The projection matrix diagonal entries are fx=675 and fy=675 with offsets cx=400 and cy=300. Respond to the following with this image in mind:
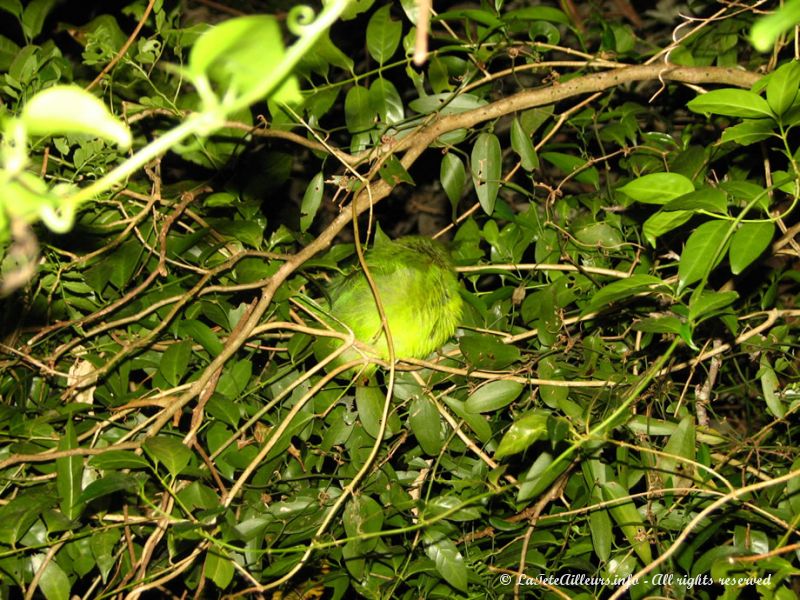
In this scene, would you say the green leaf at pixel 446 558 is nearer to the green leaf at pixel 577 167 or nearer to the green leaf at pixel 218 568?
the green leaf at pixel 218 568

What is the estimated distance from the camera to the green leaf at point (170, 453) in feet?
4.04

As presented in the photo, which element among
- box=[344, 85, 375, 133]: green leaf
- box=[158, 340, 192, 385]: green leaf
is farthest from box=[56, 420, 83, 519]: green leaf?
box=[344, 85, 375, 133]: green leaf

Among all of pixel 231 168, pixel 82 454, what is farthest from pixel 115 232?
pixel 82 454

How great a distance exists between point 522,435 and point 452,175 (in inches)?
26.2

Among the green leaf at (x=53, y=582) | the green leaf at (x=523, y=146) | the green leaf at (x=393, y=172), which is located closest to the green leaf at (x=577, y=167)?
the green leaf at (x=523, y=146)

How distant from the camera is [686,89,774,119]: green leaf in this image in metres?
1.08

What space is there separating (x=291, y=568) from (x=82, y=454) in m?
0.47

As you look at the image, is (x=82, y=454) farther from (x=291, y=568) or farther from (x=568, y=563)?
(x=568, y=563)

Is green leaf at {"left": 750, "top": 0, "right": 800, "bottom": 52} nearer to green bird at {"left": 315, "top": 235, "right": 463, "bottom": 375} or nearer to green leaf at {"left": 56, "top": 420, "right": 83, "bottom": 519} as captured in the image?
green bird at {"left": 315, "top": 235, "right": 463, "bottom": 375}

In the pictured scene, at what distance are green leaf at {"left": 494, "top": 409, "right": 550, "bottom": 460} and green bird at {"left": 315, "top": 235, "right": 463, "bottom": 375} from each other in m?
0.41

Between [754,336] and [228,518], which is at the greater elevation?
[228,518]

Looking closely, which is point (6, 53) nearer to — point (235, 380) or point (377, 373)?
point (235, 380)

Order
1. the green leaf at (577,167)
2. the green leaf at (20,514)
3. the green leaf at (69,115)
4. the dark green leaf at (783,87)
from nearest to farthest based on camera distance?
the green leaf at (69,115), the dark green leaf at (783,87), the green leaf at (20,514), the green leaf at (577,167)

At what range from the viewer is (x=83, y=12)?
2.59 m
